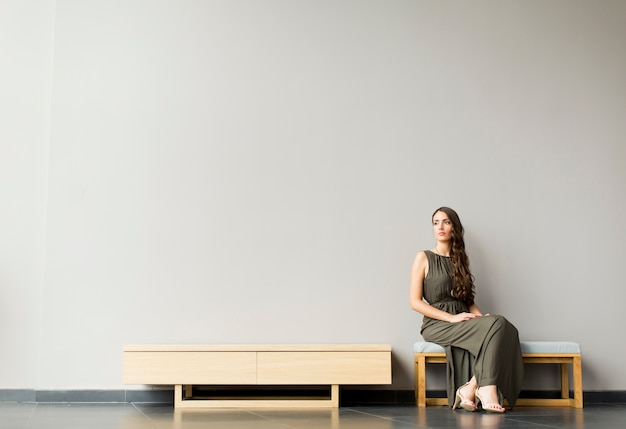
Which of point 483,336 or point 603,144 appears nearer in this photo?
point 483,336

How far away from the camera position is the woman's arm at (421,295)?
4.84 m

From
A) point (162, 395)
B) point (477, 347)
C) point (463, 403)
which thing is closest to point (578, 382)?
point (477, 347)

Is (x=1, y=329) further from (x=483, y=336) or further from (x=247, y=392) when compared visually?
(x=483, y=336)

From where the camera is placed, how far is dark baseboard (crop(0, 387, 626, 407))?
16.3 ft

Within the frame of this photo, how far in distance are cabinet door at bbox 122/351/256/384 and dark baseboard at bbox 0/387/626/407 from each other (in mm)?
331

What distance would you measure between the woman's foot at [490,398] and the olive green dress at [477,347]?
0.03 meters

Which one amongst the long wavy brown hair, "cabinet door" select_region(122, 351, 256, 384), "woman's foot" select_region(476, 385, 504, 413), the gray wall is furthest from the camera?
the gray wall

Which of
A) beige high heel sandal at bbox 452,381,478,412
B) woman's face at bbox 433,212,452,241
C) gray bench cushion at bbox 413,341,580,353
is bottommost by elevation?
beige high heel sandal at bbox 452,381,478,412

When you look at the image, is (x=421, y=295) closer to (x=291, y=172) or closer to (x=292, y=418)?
(x=291, y=172)

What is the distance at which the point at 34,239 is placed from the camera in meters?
5.19

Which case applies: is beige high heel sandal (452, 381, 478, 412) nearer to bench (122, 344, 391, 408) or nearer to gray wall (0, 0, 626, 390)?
bench (122, 344, 391, 408)

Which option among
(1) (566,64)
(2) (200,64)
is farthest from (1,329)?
(1) (566,64)

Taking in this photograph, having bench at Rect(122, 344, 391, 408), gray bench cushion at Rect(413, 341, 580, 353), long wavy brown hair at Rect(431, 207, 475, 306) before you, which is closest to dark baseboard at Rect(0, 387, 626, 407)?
bench at Rect(122, 344, 391, 408)

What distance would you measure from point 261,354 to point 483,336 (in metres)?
1.29
